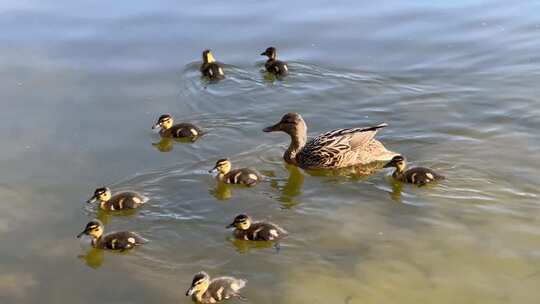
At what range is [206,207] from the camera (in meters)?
6.19

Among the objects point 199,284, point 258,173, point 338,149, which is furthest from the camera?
point 338,149

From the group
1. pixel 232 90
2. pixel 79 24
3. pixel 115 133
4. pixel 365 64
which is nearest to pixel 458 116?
pixel 365 64

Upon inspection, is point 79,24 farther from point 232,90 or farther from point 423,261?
point 423,261

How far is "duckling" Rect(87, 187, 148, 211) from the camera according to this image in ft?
19.8

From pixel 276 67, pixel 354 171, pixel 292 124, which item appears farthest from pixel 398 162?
pixel 276 67

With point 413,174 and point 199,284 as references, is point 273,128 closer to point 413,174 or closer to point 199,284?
point 413,174

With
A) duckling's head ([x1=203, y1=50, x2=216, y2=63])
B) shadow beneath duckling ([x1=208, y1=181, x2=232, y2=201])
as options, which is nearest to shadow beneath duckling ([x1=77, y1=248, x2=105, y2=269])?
shadow beneath duckling ([x1=208, y1=181, x2=232, y2=201])

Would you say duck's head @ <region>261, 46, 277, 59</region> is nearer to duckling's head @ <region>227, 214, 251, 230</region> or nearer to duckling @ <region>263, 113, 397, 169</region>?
duckling @ <region>263, 113, 397, 169</region>

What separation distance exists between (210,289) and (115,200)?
1.48 metres

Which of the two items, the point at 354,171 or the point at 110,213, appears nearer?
the point at 110,213

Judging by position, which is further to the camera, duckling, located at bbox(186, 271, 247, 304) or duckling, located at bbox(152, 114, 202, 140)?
duckling, located at bbox(152, 114, 202, 140)

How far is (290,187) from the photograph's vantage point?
21.7 feet

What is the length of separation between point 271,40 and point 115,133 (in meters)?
2.86

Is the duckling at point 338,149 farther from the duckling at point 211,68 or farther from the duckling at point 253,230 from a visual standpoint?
the duckling at point 211,68
